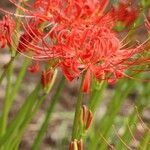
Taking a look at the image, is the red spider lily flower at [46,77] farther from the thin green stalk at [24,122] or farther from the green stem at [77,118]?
the green stem at [77,118]

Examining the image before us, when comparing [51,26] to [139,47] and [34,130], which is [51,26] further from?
[34,130]

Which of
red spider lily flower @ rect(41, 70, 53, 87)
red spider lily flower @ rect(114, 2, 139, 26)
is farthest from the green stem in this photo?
red spider lily flower @ rect(114, 2, 139, 26)

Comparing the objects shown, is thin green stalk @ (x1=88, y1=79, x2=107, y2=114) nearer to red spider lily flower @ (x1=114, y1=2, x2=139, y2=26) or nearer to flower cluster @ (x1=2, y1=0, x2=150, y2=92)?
flower cluster @ (x1=2, y1=0, x2=150, y2=92)

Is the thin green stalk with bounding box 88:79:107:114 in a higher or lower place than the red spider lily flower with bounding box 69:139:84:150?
higher

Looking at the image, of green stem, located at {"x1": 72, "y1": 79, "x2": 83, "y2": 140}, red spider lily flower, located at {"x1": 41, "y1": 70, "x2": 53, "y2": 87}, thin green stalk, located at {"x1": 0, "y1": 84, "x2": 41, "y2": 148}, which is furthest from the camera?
thin green stalk, located at {"x1": 0, "y1": 84, "x2": 41, "y2": 148}

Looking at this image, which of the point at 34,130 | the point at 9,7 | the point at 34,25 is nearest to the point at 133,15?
the point at 34,25

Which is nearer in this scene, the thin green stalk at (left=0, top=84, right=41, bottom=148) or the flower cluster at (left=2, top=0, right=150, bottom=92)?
the flower cluster at (left=2, top=0, right=150, bottom=92)
